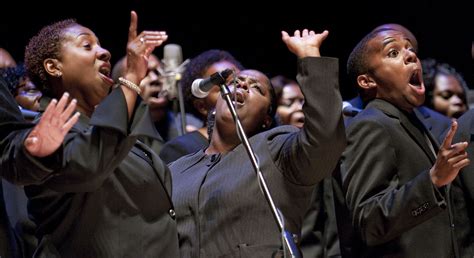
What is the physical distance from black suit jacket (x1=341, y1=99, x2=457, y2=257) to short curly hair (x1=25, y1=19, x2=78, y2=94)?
1273 millimetres

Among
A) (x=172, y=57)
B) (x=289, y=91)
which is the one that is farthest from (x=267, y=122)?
(x=172, y=57)

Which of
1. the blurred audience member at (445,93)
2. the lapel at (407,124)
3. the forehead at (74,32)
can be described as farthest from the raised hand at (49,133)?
the blurred audience member at (445,93)

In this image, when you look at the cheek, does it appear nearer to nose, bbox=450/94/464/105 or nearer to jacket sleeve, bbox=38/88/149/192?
nose, bbox=450/94/464/105

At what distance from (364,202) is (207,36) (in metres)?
3.84

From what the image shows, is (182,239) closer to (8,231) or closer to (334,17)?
(8,231)

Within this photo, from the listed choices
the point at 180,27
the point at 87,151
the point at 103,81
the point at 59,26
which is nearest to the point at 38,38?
A: the point at 59,26

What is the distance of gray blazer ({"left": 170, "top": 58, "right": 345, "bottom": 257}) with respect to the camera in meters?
3.08

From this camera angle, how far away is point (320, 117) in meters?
3.06

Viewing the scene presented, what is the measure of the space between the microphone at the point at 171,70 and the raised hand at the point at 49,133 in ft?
9.05

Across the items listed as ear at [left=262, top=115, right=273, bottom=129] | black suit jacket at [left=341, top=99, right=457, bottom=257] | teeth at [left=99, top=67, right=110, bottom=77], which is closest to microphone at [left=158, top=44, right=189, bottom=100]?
ear at [left=262, top=115, right=273, bottom=129]

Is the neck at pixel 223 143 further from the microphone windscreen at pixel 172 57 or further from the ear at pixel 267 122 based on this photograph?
the microphone windscreen at pixel 172 57

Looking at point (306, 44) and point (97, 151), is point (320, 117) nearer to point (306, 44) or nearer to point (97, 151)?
point (306, 44)

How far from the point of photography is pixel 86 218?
3.00 meters

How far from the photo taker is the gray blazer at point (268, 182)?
308 centimetres
